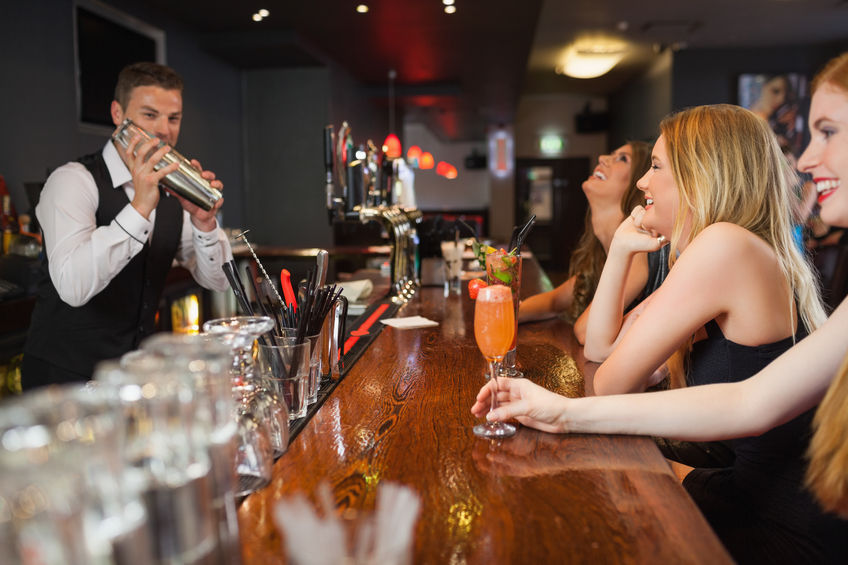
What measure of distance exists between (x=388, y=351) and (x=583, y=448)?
2.62ft

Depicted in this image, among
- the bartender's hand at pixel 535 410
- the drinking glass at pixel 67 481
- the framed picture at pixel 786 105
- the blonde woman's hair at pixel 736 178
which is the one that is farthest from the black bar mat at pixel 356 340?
the framed picture at pixel 786 105

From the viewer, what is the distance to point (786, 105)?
816 cm

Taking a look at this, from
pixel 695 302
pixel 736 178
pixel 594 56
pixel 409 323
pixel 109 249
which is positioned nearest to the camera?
pixel 695 302

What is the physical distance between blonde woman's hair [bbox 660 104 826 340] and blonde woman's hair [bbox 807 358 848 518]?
0.55 meters

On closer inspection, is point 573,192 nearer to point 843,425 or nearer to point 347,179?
point 347,179

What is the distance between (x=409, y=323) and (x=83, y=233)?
41.2 inches

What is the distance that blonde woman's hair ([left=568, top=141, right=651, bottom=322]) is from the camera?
2.43 m

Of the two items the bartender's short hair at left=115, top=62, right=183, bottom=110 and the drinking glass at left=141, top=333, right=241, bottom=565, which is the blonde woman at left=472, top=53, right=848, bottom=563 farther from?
the bartender's short hair at left=115, top=62, right=183, bottom=110

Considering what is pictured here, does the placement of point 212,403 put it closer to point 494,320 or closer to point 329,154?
point 494,320

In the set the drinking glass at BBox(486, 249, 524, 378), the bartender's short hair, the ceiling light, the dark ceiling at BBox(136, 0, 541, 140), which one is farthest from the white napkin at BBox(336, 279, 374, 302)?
the ceiling light

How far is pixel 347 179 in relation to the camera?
2.86 m

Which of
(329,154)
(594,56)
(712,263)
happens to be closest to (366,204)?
(329,154)

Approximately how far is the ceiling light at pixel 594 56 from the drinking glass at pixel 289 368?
7.03 metres

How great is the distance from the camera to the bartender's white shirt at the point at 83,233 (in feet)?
6.63
